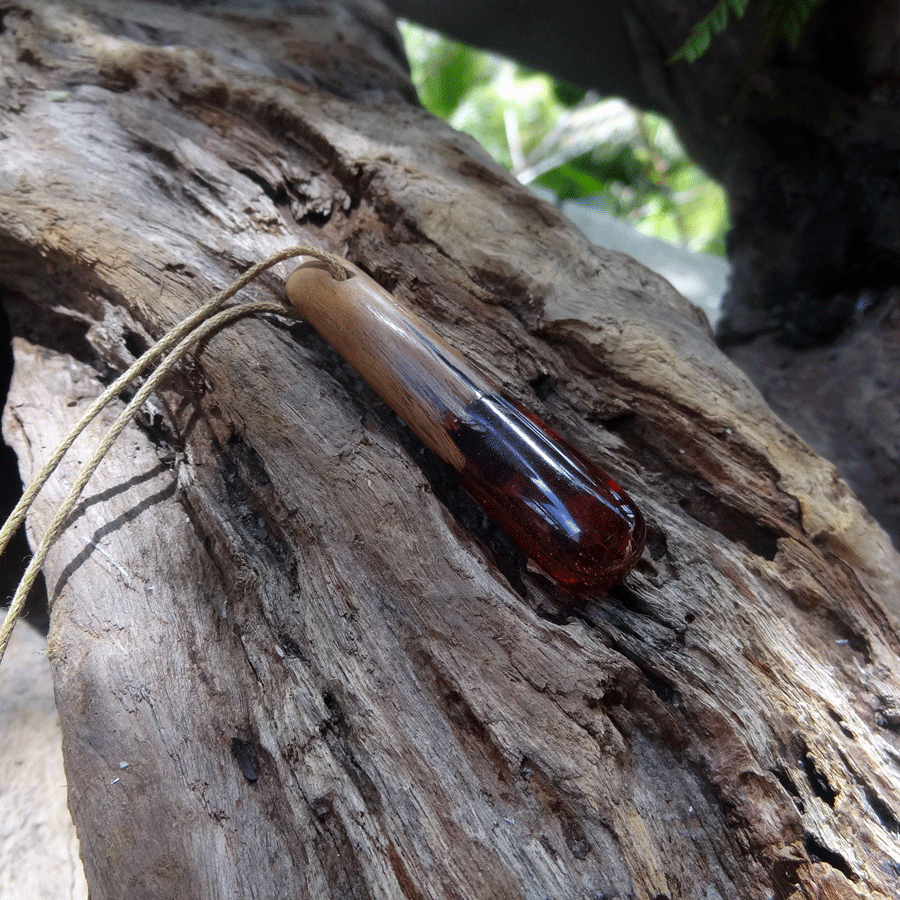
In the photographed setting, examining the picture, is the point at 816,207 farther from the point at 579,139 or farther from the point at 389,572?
the point at 579,139

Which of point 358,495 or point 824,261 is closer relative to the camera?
point 358,495

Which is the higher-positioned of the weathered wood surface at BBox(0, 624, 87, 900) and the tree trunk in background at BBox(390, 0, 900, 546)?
the tree trunk in background at BBox(390, 0, 900, 546)

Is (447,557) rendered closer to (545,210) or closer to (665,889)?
(665,889)

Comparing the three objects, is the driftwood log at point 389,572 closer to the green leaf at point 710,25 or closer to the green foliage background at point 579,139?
the green leaf at point 710,25

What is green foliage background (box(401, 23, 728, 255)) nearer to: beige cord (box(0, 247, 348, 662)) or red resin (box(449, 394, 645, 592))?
beige cord (box(0, 247, 348, 662))

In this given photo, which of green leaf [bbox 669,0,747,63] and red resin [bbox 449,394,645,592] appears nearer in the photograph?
red resin [bbox 449,394,645,592]

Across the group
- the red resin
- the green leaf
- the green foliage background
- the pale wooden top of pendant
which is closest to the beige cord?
the pale wooden top of pendant

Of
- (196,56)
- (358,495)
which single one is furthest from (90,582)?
(196,56)
